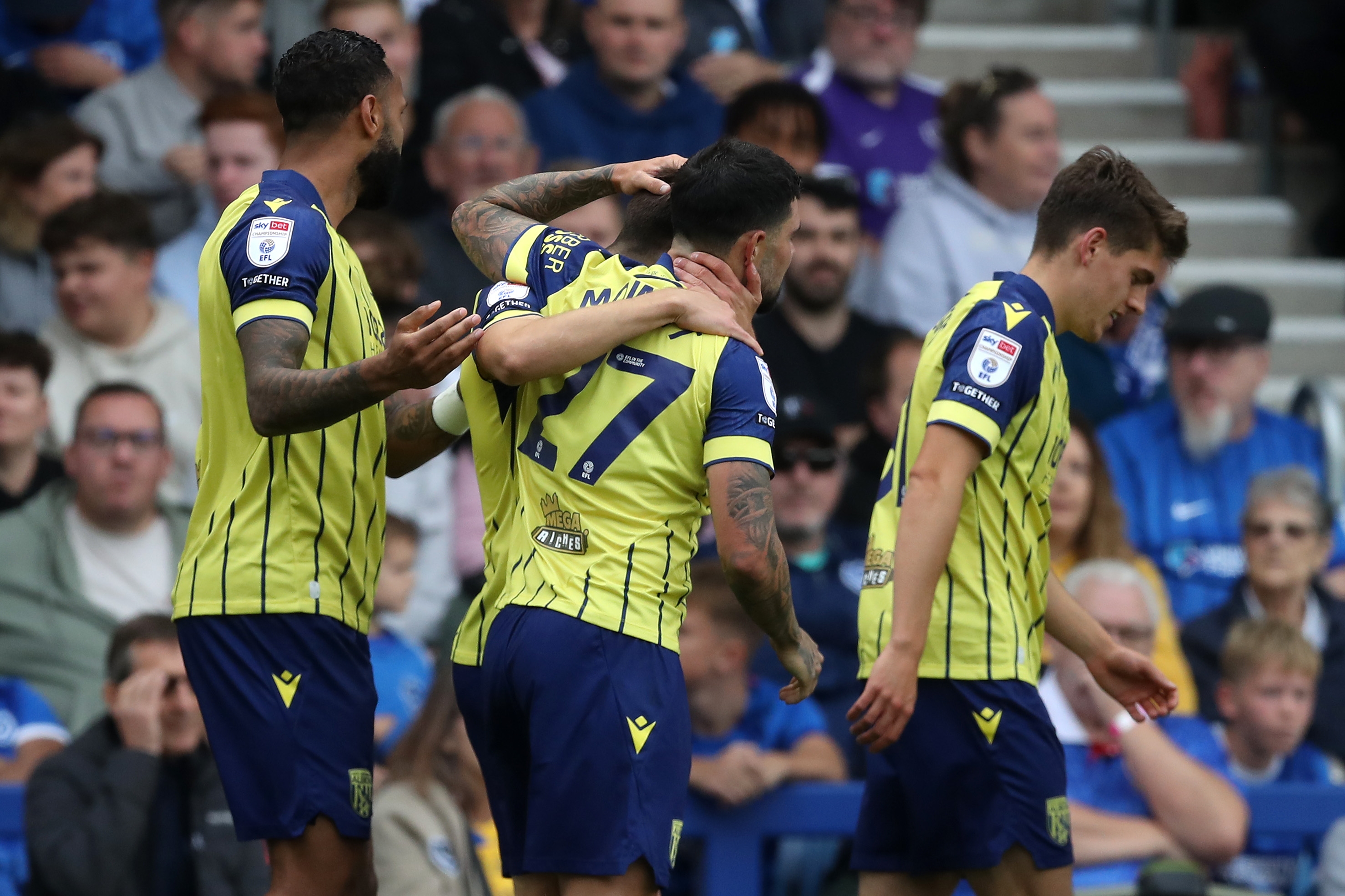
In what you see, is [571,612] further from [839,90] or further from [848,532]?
[839,90]

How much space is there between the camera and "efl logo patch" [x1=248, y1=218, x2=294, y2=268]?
3.74 m

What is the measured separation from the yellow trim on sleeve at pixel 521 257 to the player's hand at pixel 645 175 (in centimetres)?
22

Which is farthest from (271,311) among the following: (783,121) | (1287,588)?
(1287,588)

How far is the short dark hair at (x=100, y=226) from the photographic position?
718 centimetres

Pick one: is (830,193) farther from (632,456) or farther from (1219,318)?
(632,456)

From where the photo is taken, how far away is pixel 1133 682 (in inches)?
179

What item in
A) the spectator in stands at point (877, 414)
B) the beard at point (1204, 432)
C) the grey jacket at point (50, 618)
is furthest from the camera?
the beard at point (1204, 432)

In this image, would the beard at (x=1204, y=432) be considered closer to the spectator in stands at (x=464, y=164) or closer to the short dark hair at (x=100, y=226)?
the spectator in stands at (x=464, y=164)

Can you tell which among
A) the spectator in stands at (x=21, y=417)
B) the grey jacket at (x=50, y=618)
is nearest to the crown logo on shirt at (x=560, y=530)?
the grey jacket at (x=50, y=618)

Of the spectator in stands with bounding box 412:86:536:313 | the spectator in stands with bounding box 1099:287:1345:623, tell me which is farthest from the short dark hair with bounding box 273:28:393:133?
the spectator in stands with bounding box 1099:287:1345:623

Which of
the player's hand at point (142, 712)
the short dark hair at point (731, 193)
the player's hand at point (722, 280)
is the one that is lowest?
the player's hand at point (142, 712)

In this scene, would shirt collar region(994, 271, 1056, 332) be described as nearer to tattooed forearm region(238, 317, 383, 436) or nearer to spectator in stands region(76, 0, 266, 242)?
tattooed forearm region(238, 317, 383, 436)

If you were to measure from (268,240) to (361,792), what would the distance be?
124 centimetres

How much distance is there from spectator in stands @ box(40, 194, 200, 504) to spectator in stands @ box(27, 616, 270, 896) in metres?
1.62
